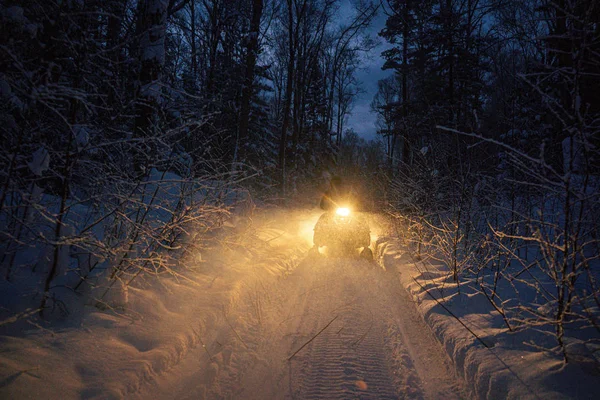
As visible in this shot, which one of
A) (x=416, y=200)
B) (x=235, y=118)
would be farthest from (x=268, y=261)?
(x=235, y=118)

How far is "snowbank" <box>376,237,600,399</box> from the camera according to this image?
7.75 ft

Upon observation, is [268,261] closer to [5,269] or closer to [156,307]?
[156,307]

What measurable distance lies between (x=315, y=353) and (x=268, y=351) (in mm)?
587

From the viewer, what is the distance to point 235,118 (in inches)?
648

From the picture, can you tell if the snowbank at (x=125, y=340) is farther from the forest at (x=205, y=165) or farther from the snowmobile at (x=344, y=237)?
the snowmobile at (x=344, y=237)

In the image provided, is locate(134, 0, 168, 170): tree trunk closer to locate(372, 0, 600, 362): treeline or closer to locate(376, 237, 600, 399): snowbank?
locate(372, 0, 600, 362): treeline

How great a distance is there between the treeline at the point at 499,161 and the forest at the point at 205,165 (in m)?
0.08

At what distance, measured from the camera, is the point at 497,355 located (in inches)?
114

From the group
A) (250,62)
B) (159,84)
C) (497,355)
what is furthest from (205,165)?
(250,62)

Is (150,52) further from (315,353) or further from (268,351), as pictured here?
(315,353)

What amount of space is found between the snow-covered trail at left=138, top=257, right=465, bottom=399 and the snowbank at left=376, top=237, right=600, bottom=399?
22 centimetres

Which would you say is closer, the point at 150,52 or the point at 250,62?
the point at 150,52

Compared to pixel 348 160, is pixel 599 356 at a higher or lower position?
lower

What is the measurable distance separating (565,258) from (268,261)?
17.1 ft
